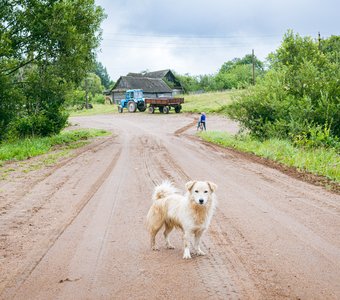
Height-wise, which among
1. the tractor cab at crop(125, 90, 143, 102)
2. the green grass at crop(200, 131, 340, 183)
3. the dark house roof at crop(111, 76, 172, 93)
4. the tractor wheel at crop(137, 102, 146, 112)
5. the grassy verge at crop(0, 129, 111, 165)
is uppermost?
the dark house roof at crop(111, 76, 172, 93)

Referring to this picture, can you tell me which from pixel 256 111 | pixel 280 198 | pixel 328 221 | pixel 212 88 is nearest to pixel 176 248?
pixel 328 221

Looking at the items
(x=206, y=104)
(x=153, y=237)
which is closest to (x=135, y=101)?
(x=206, y=104)

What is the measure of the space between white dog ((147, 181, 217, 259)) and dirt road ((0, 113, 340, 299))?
36 centimetres

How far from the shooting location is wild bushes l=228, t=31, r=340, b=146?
19203 mm

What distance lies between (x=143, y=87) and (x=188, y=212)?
6776 centimetres

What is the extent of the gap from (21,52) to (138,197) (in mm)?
16457

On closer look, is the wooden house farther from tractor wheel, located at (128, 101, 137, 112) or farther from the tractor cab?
tractor wheel, located at (128, 101, 137, 112)

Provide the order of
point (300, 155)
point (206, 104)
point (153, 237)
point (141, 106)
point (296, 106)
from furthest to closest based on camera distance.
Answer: point (206, 104) < point (141, 106) < point (296, 106) < point (300, 155) < point (153, 237)

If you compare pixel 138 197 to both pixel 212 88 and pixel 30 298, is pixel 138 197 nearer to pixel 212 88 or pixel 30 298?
pixel 30 298

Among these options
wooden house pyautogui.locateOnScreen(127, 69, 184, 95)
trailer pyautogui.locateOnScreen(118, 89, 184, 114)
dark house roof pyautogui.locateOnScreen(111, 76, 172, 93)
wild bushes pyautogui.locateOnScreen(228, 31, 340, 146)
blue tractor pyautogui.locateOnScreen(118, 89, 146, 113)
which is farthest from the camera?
wooden house pyautogui.locateOnScreen(127, 69, 184, 95)

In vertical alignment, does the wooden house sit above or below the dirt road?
above

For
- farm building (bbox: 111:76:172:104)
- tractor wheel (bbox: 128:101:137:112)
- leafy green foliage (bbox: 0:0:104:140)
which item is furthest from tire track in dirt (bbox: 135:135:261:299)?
farm building (bbox: 111:76:172:104)

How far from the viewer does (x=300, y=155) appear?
16.4 metres

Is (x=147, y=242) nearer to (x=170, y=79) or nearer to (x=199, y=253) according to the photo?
(x=199, y=253)
